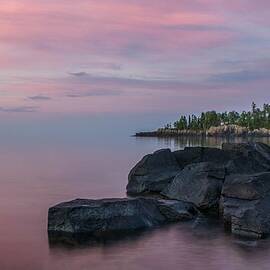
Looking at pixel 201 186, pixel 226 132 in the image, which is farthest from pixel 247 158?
pixel 226 132

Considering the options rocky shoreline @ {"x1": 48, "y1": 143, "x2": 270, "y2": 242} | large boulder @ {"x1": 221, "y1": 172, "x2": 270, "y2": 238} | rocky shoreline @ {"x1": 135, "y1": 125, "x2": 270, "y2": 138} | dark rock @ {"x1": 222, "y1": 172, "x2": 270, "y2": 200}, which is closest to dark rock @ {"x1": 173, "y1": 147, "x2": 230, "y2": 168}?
rocky shoreline @ {"x1": 48, "y1": 143, "x2": 270, "y2": 242}

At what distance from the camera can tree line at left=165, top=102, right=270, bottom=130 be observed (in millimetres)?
151750

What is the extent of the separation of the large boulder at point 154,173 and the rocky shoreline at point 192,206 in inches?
39.3

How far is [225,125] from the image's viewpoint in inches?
6225

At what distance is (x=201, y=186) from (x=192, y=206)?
1601 millimetres

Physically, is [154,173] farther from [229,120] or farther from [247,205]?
[229,120]

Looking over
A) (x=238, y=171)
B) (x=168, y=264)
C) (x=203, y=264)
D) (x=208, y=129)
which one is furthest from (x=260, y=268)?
(x=208, y=129)

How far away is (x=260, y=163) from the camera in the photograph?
2641 cm

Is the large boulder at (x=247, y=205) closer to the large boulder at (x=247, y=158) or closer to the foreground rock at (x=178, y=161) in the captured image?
the large boulder at (x=247, y=158)

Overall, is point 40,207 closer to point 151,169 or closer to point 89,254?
point 151,169

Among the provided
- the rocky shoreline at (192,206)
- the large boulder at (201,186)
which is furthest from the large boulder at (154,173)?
the large boulder at (201,186)

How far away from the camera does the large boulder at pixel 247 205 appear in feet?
57.0

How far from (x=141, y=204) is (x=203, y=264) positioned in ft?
14.6

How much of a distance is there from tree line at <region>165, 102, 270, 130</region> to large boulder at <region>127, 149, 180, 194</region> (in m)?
122
